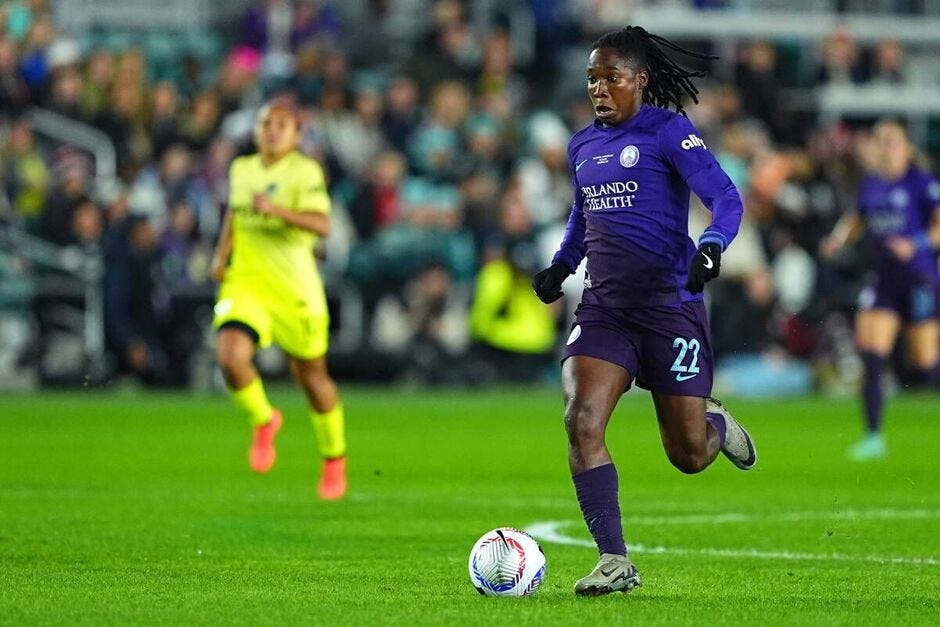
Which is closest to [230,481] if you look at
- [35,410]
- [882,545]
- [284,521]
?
[284,521]

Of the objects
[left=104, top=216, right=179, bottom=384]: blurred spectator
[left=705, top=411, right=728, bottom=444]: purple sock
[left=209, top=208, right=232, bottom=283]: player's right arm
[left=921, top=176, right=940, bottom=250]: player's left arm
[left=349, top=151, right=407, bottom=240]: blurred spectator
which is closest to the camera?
[left=705, top=411, right=728, bottom=444]: purple sock

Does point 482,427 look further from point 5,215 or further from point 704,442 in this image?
point 704,442

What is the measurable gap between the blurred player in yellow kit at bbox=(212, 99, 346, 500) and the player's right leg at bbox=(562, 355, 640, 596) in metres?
4.94

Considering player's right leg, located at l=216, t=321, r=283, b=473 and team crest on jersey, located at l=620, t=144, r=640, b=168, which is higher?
team crest on jersey, located at l=620, t=144, r=640, b=168

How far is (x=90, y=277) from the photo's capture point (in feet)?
80.0

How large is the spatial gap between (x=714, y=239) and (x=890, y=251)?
29.6 ft

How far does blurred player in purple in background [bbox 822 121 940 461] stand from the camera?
16391 millimetres

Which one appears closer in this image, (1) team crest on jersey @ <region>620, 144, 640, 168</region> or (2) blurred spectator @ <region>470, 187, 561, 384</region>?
(1) team crest on jersey @ <region>620, 144, 640, 168</region>

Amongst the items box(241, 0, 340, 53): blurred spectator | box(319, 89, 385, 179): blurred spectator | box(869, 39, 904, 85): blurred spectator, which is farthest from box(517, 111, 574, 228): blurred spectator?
box(869, 39, 904, 85): blurred spectator

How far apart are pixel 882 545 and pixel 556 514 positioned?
228cm

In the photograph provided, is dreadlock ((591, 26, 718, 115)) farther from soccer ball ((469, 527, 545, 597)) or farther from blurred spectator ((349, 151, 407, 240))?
blurred spectator ((349, 151, 407, 240))

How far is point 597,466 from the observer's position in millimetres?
7984

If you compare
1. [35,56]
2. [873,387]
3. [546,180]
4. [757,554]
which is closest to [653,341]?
[757,554]

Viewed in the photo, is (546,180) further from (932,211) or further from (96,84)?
(932,211)
